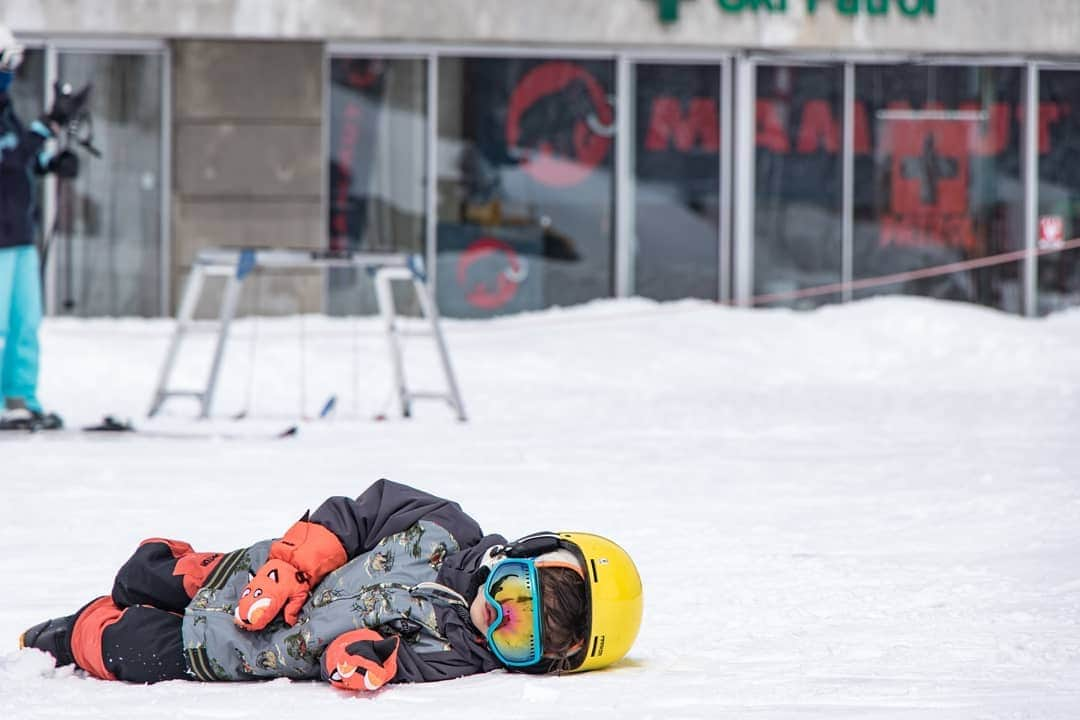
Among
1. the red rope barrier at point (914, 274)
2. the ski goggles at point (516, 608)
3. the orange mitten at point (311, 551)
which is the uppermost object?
the red rope barrier at point (914, 274)

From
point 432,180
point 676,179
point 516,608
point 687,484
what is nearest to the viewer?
point 516,608

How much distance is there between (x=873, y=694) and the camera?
11.9 ft

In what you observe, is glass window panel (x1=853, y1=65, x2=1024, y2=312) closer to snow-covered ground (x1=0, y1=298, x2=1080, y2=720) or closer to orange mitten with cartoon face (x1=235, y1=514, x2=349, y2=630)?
snow-covered ground (x1=0, y1=298, x2=1080, y2=720)

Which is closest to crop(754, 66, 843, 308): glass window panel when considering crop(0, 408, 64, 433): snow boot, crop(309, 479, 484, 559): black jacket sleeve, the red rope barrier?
the red rope barrier

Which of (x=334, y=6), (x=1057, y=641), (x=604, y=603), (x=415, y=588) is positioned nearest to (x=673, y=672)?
(x=604, y=603)

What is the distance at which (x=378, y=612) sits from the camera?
3779 millimetres

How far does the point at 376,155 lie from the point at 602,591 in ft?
41.8

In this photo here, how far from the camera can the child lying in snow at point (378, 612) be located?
372 cm

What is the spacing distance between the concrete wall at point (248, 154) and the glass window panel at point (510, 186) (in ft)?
4.24

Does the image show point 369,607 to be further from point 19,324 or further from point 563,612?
point 19,324

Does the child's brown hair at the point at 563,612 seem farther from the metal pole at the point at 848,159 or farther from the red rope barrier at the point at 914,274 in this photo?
the metal pole at the point at 848,159

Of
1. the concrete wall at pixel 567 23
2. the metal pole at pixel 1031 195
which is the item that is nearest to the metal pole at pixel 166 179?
the concrete wall at pixel 567 23

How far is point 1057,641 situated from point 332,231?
40.6ft

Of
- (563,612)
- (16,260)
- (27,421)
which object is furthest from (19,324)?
(563,612)
